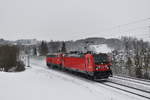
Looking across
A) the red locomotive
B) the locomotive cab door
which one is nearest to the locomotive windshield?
the red locomotive

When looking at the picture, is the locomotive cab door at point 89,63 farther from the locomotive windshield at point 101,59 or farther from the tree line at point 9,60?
the tree line at point 9,60

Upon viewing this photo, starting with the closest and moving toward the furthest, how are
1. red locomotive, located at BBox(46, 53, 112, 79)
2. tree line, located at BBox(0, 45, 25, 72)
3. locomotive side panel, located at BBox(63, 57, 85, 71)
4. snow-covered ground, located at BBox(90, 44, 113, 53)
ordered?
red locomotive, located at BBox(46, 53, 112, 79) < snow-covered ground, located at BBox(90, 44, 113, 53) < locomotive side panel, located at BBox(63, 57, 85, 71) < tree line, located at BBox(0, 45, 25, 72)

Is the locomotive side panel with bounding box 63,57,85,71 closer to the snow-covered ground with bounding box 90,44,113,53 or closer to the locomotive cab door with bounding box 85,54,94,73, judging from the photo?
the locomotive cab door with bounding box 85,54,94,73

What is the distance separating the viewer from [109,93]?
14320 millimetres

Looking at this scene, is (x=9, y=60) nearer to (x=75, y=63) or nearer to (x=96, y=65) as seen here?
(x=75, y=63)

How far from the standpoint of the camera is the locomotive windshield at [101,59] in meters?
19.3

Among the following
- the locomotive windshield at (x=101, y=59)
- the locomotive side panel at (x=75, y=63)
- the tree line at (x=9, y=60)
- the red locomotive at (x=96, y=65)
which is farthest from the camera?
the tree line at (x=9, y=60)

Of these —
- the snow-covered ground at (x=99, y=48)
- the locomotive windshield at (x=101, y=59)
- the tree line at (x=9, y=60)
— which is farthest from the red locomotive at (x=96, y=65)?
the tree line at (x=9, y=60)

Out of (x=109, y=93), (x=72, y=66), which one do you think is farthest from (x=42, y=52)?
(x=109, y=93)

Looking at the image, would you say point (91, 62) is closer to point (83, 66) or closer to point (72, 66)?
point (83, 66)

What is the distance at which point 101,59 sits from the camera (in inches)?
771

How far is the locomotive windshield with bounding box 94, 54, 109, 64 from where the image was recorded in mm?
19344

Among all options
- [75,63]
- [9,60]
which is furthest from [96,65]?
A: [9,60]

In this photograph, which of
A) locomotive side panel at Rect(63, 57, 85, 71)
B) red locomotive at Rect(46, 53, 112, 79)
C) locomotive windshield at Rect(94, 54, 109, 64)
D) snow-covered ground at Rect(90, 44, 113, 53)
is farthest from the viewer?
locomotive side panel at Rect(63, 57, 85, 71)
